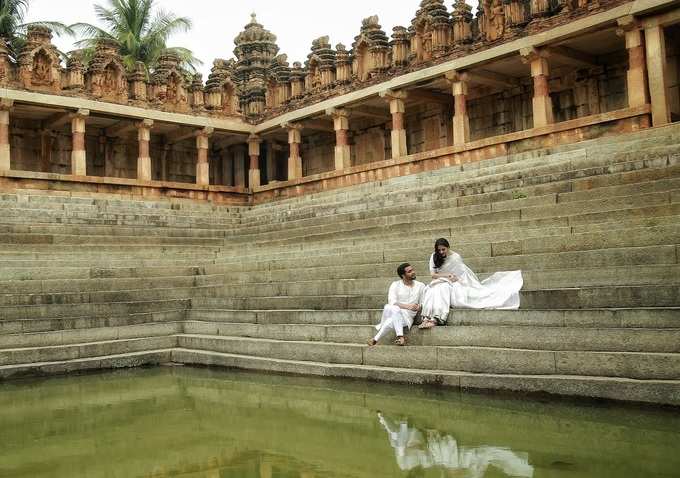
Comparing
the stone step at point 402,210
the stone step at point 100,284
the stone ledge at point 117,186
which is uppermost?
the stone ledge at point 117,186

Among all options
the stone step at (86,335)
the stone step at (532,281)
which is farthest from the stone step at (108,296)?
the stone step at (532,281)

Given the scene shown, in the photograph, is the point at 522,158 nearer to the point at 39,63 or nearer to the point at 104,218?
the point at 104,218

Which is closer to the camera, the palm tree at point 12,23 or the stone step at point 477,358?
the stone step at point 477,358

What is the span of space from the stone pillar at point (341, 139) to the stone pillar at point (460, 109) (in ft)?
13.7

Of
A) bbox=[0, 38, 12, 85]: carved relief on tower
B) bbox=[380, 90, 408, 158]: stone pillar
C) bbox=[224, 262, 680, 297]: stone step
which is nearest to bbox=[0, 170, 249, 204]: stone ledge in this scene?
bbox=[0, 38, 12, 85]: carved relief on tower

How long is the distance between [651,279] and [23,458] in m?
6.05

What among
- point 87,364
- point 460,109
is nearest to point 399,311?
point 87,364

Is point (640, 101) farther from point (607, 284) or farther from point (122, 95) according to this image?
point (122, 95)

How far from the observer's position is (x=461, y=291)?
7996 mm

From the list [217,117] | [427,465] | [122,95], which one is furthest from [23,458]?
[217,117]

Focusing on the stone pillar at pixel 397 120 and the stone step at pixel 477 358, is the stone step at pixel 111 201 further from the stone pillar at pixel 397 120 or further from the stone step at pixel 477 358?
the stone step at pixel 477 358

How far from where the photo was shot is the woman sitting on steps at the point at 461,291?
771 cm

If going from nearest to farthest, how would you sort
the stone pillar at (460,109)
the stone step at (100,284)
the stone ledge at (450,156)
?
1. the stone step at (100,284)
2. the stone ledge at (450,156)
3. the stone pillar at (460,109)

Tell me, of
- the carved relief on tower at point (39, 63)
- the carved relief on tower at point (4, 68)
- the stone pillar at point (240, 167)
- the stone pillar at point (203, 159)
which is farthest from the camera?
the stone pillar at point (240, 167)
